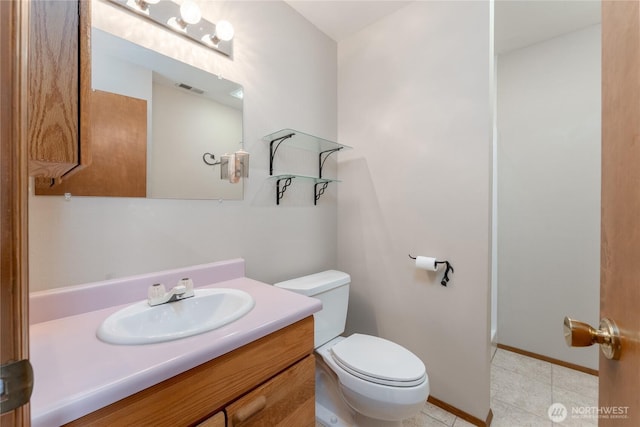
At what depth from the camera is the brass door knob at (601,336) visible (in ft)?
1.55

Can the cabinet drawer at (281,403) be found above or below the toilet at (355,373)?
above

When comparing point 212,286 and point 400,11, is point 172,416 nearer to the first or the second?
point 212,286

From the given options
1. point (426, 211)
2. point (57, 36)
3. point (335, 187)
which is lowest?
point (426, 211)

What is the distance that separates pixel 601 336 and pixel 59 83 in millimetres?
1182

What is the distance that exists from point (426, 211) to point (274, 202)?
3.03 feet

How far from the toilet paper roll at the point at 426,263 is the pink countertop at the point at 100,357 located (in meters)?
0.85

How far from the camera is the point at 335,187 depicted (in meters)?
1.99

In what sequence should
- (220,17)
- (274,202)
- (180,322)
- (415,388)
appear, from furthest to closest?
(274,202) < (220,17) < (415,388) < (180,322)

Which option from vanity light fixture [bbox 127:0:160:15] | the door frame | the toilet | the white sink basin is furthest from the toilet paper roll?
vanity light fixture [bbox 127:0:160:15]

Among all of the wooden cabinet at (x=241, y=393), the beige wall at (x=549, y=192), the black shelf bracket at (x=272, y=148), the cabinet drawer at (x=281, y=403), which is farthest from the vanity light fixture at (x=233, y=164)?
the beige wall at (x=549, y=192)

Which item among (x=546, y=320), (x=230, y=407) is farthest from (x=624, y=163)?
(x=546, y=320)

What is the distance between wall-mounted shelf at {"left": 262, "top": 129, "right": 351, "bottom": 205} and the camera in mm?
1530

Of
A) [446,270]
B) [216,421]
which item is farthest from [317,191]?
[216,421]

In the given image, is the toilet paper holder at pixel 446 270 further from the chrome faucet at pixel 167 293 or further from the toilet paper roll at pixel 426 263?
the chrome faucet at pixel 167 293
